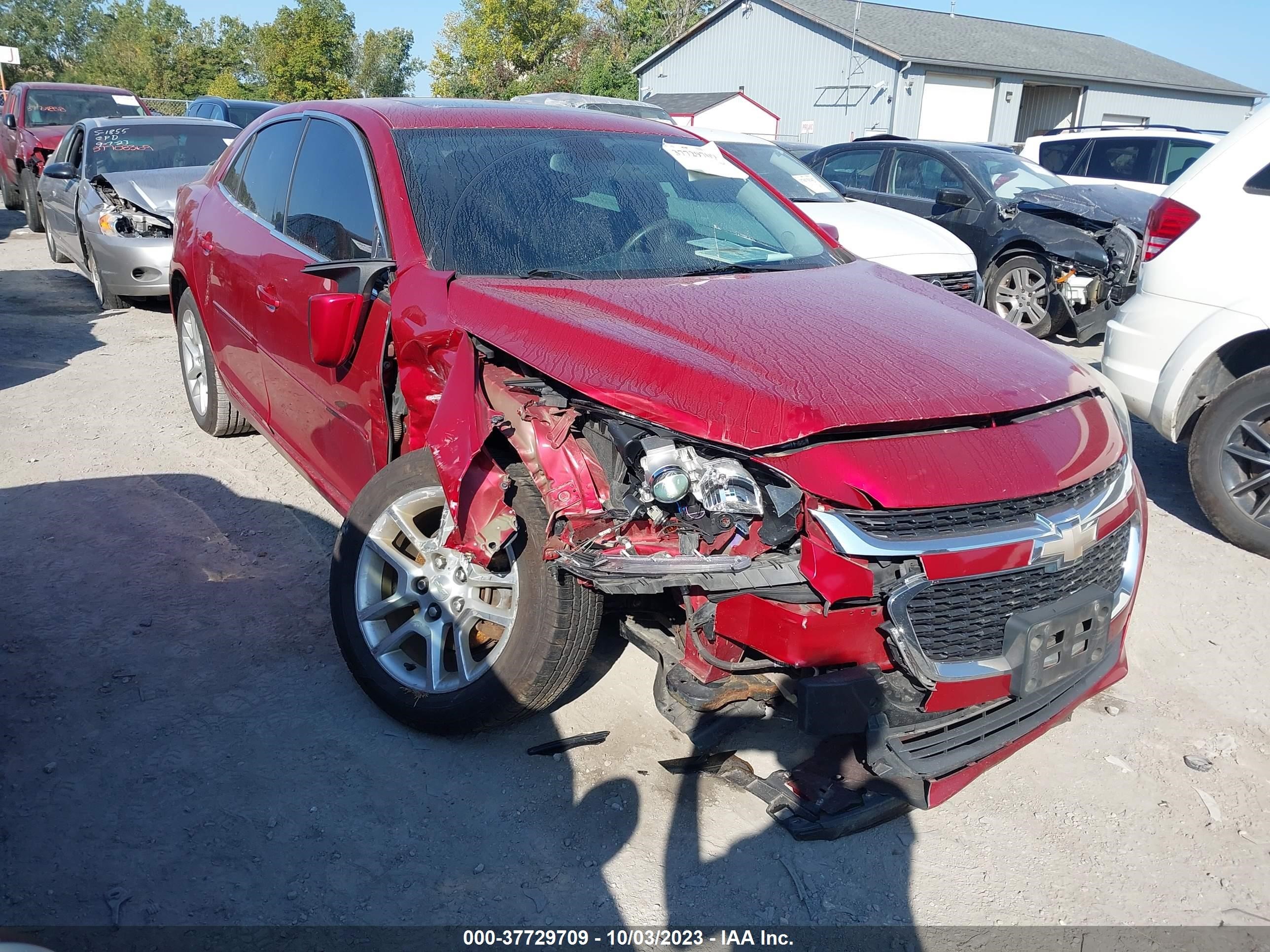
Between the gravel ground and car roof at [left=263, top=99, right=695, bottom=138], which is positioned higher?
car roof at [left=263, top=99, right=695, bottom=138]

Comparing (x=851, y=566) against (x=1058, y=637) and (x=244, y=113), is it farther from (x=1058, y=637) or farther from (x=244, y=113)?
(x=244, y=113)

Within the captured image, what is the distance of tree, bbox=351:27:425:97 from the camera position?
50906 millimetres

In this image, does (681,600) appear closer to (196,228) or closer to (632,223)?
(632,223)

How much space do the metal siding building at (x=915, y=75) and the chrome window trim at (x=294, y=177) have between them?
25960 millimetres

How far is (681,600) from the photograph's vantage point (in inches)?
105

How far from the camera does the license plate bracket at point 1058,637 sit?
98.7 inches

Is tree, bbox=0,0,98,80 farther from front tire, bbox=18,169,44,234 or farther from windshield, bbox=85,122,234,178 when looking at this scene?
windshield, bbox=85,122,234,178

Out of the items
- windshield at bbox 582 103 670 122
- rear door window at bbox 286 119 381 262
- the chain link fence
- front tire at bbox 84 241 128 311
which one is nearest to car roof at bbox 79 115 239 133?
front tire at bbox 84 241 128 311

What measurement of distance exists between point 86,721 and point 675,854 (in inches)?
76.3

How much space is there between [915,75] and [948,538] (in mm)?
28503

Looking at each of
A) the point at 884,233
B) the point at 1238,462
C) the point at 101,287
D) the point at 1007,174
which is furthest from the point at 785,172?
the point at 101,287

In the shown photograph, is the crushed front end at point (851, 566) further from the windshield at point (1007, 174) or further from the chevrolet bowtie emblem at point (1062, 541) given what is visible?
the windshield at point (1007, 174)

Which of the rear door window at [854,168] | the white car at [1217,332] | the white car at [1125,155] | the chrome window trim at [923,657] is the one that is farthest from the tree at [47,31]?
the chrome window trim at [923,657]

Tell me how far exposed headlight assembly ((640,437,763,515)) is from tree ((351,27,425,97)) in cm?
5269
